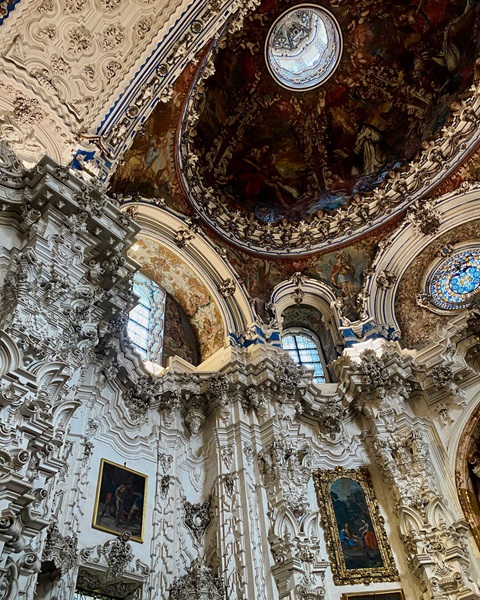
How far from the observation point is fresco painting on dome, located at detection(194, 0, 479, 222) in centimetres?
1554

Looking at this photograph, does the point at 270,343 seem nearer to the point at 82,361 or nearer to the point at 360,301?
the point at 360,301

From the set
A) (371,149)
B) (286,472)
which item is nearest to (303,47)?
(371,149)

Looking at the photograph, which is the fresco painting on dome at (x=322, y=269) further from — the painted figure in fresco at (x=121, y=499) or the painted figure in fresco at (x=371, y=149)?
the painted figure in fresco at (x=121, y=499)

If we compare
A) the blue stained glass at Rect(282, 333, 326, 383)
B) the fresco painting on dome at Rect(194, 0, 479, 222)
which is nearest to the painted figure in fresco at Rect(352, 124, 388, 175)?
the fresco painting on dome at Rect(194, 0, 479, 222)

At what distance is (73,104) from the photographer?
436 inches

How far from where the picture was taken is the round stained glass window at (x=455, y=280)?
1370cm

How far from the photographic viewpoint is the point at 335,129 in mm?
17641

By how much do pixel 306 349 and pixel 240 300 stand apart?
261 cm

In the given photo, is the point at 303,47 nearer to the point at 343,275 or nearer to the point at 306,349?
the point at 343,275

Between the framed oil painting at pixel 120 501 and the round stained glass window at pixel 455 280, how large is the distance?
924cm

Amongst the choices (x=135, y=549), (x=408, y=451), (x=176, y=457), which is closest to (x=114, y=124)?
(x=176, y=457)

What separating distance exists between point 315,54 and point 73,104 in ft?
34.2

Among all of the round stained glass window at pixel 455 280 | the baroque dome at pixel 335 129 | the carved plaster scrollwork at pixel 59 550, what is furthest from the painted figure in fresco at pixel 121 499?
the round stained glass window at pixel 455 280

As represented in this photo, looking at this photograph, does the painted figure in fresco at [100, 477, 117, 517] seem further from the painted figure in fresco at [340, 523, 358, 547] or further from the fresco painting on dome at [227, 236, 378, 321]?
the fresco painting on dome at [227, 236, 378, 321]
